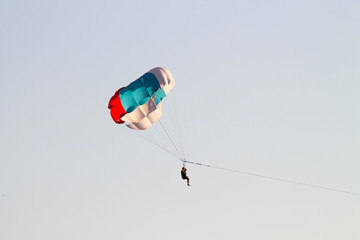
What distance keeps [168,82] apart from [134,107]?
2.76 meters

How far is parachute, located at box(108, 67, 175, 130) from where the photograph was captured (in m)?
66.2

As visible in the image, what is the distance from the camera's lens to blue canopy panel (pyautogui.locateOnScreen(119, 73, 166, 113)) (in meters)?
66.1

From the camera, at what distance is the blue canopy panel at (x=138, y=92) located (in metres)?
66.1

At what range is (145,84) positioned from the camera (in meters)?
66.2

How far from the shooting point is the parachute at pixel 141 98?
2606 inches

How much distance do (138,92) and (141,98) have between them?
0.41 metres

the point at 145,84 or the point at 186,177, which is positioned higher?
the point at 145,84

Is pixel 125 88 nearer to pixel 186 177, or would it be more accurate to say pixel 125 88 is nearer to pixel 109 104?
pixel 109 104

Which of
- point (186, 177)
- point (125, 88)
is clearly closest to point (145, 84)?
point (125, 88)

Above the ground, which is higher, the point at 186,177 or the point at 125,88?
the point at 125,88

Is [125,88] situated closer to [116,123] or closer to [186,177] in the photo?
[116,123]

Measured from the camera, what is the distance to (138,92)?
66.1m

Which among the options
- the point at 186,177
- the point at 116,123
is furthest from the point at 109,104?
the point at 186,177

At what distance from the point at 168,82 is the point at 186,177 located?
5799 millimetres
